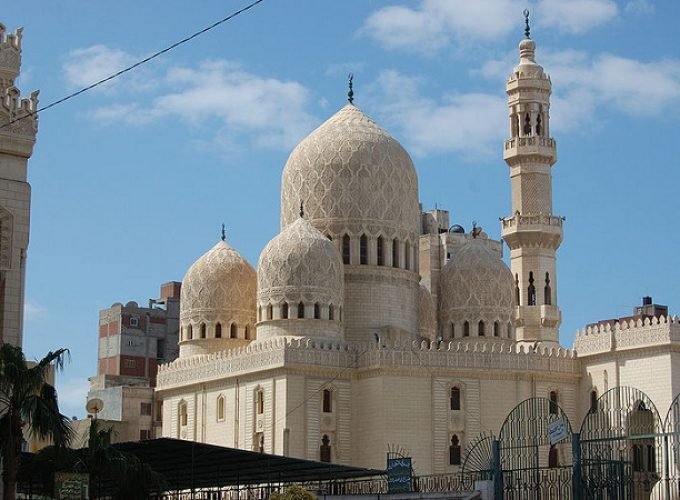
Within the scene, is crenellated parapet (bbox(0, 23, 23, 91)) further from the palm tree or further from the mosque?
the mosque

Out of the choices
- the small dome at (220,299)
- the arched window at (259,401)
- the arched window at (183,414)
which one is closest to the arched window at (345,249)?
the small dome at (220,299)

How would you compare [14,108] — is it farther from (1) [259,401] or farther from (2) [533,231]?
(2) [533,231]

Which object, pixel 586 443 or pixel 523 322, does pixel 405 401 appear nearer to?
pixel 523 322

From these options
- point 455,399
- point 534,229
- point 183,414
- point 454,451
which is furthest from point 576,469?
point 534,229

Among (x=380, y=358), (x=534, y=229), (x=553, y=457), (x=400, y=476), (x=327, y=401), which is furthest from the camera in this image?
(x=534, y=229)

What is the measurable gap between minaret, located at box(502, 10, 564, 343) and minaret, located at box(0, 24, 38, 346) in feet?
94.1

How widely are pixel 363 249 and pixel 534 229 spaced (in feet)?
27.1

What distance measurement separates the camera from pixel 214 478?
136ft

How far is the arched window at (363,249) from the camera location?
54.9m

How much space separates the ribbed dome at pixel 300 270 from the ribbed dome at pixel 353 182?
2262mm

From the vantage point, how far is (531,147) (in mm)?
59969

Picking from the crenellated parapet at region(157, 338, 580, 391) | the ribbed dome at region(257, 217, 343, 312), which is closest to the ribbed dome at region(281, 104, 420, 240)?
the ribbed dome at region(257, 217, 343, 312)

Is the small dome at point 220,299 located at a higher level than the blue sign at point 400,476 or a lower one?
higher

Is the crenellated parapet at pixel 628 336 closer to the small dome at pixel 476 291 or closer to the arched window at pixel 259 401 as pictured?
the small dome at pixel 476 291
